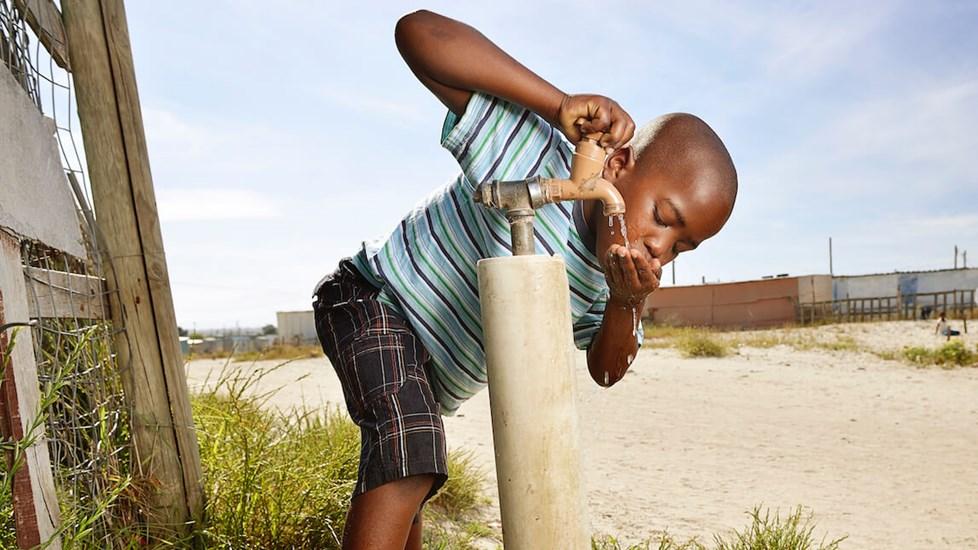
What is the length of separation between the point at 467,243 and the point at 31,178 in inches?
37.2

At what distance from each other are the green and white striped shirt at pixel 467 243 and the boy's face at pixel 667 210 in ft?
0.52

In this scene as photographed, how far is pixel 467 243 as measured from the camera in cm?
167

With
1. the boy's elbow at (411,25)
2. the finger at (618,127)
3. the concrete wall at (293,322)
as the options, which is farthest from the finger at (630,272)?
the concrete wall at (293,322)

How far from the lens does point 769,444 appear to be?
565 centimetres

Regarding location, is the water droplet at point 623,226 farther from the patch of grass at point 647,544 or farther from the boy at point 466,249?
the patch of grass at point 647,544

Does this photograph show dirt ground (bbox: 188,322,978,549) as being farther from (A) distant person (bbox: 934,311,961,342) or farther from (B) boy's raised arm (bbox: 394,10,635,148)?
(A) distant person (bbox: 934,311,961,342)

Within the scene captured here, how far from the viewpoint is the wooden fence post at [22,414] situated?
137 cm

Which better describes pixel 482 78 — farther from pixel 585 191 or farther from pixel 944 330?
pixel 944 330

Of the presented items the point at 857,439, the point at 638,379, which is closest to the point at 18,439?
the point at 857,439

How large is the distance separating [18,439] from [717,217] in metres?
1.39

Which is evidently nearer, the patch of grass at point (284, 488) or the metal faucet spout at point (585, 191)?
the metal faucet spout at point (585, 191)

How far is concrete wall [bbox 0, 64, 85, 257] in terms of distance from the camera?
1488 millimetres

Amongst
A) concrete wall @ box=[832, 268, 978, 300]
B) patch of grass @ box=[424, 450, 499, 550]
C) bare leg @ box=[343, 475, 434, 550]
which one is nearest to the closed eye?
bare leg @ box=[343, 475, 434, 550]

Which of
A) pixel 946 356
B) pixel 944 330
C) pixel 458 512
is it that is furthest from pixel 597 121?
pixel 944 330
